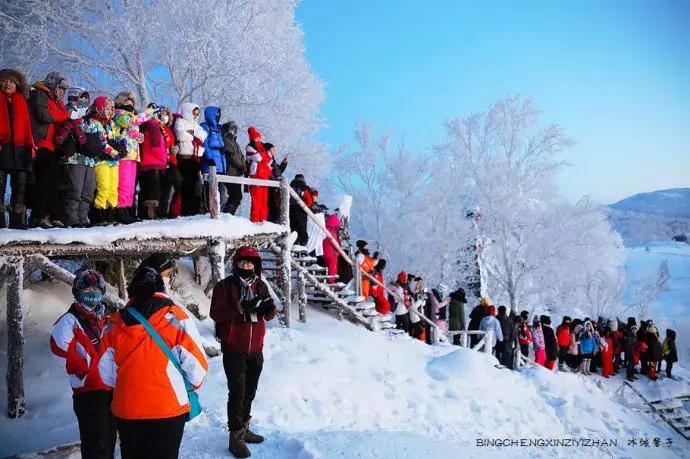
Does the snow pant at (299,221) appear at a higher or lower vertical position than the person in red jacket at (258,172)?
lower

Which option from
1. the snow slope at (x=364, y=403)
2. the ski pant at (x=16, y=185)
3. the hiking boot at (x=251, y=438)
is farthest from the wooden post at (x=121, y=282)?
the hiking boot at (x=251, y=438)

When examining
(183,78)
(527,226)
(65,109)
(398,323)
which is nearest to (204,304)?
(398,323)

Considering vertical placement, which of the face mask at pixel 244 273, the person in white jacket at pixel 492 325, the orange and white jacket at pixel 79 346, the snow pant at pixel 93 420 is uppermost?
the face mask at pixel 244 273

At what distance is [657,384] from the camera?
15062 millimetres

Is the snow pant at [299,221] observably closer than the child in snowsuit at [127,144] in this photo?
No

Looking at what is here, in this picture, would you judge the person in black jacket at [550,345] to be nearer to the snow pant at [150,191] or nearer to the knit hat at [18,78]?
the snow pant at [150,191]

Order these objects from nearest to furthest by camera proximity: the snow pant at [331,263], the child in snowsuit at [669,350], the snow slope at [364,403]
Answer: the snow slope at [364,403] < the snow pant at [331,263] < the child in snowsuit at [669,350]

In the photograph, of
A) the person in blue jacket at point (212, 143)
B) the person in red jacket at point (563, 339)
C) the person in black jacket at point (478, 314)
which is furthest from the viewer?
the person in red jacket at point (563, 339)

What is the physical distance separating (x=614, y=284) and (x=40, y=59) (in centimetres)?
3023

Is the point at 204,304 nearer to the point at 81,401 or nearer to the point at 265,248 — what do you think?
the point at 265,248

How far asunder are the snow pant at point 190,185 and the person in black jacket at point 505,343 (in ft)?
25.4

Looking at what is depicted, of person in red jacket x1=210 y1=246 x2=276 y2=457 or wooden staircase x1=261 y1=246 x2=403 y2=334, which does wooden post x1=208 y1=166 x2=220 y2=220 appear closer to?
wooden staircase x1=261 y1=246 x2=403 y2=334

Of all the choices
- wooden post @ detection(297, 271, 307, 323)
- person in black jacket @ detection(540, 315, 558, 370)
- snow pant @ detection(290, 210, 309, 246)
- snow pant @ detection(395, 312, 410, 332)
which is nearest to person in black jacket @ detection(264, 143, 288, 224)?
snow pant @ detection(290, 210, 309, 246)

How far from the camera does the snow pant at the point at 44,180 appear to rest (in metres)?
6.33
